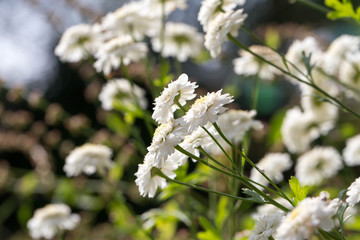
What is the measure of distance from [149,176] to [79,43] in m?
0.89

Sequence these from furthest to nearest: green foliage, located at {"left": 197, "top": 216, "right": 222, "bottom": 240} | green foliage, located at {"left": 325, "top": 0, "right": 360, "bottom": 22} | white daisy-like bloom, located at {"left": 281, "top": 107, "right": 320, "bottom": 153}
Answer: white daisy-like bloom, located at {"left": 281, "top": 107, "right": 320, "bottom": 153}
green foliage, located at {"left": 197, "top": 216, "right": 222, "bottom": 240}
green foliage, located at {"left": 325, "top": 0, "right": 360, "bottom": 22}

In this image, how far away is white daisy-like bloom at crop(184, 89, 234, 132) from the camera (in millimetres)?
742

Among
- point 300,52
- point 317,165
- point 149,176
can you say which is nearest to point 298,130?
point 317,165

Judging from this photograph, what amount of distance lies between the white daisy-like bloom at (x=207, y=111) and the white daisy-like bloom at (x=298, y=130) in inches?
34.1

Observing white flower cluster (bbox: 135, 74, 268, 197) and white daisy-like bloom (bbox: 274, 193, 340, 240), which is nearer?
white daisy-like bloom (bbox: 274, 193, 340, 240)

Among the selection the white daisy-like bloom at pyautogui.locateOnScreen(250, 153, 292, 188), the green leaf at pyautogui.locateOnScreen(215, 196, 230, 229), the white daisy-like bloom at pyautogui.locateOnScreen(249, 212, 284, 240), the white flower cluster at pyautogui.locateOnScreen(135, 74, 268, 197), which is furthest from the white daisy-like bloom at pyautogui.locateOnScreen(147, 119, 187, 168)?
the white daisy-like bloom at pyautogui.locateOnScreen(250, 153, 292, 188)

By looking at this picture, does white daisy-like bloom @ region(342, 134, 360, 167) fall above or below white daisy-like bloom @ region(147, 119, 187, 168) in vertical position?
below

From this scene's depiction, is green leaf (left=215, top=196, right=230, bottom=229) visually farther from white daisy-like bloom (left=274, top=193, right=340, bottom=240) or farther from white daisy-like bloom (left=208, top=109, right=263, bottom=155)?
white daisy-like bloom (left=274, top=193, right=340, bottom=240)

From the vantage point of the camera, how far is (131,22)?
1498 millimetres

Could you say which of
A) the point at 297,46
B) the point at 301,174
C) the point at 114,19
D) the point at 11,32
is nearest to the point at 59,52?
the point at 114,19

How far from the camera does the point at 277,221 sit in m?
0.72

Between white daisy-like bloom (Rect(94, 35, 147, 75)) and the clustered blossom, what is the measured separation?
21.7 inches

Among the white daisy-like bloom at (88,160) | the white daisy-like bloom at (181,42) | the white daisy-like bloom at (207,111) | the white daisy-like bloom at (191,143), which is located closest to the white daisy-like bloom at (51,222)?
the white daisy-like bloom at (88,160)

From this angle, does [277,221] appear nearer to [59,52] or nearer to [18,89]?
[59,52]
